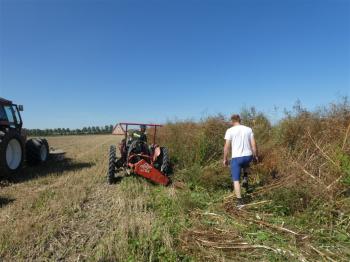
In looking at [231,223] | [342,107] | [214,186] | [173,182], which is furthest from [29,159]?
[342,107]

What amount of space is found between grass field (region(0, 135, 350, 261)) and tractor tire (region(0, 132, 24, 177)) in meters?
1.38

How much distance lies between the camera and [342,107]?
8.30 meters

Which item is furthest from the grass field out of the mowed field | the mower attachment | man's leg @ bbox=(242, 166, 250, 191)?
the mower attachment

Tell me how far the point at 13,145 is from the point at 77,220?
15.8 feet

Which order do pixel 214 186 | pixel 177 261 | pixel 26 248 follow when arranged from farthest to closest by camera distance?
1. pixel 214 186
2. pixel 26 248
3. pixel 177 261

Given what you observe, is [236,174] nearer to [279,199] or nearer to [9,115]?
[279,199]

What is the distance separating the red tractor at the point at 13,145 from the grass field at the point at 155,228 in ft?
5.21

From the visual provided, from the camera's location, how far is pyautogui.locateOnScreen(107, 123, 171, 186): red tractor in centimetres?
770

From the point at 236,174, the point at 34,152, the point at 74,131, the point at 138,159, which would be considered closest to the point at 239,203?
the point at 236,174

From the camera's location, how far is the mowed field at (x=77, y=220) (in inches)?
166

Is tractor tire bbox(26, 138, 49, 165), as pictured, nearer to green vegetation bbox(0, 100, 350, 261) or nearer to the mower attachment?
green vegetation bbox(0, 100, 350, 261)

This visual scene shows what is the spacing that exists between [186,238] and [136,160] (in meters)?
4.12

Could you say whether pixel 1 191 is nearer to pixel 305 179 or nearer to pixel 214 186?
pixel 214 186

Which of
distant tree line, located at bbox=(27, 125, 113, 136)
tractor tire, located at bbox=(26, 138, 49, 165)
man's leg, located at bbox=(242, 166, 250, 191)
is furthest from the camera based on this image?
distant tree line, located at bbox=(27, 125, 113, 136)
